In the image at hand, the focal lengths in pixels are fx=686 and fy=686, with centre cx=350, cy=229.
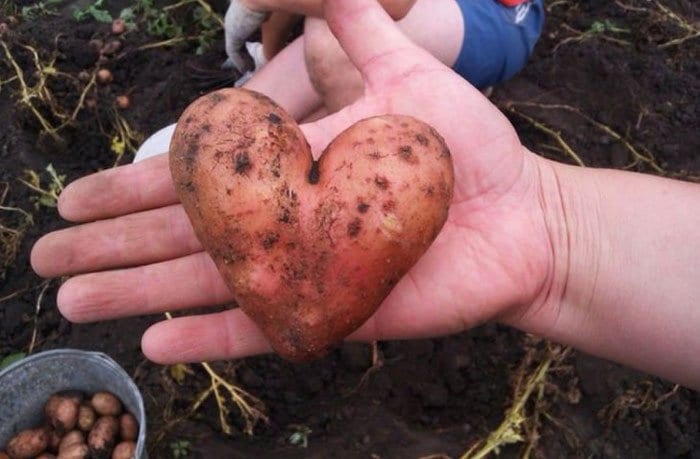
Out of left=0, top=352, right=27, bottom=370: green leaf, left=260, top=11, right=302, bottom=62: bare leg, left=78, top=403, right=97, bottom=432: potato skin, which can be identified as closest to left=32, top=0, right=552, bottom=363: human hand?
left=78, top=403, right=97, bottom=432: potato skin

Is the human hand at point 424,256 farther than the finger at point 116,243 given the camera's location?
No

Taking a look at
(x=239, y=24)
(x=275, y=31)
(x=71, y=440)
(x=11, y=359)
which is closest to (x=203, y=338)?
(x=71, y=440)

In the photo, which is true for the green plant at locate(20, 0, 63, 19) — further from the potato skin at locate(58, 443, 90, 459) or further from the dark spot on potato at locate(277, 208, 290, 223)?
the dark spot on potato at locate(277, 208, 290, 223)

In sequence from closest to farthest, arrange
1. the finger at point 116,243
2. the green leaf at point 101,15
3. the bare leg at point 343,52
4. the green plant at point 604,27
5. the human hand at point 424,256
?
the human hand at point 424,256
the finger at point 116,243
the bare leg at point 343,52
the green plant at point 604,27
the green leaf at point 101,15

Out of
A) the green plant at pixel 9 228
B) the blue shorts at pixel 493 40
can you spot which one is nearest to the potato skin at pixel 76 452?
the green plant at pixel 9 228

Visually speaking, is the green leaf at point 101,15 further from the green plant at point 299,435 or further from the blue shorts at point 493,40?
the green plant at point 299,435

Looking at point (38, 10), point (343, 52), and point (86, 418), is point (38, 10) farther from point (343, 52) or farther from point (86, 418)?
point (86, 418)
